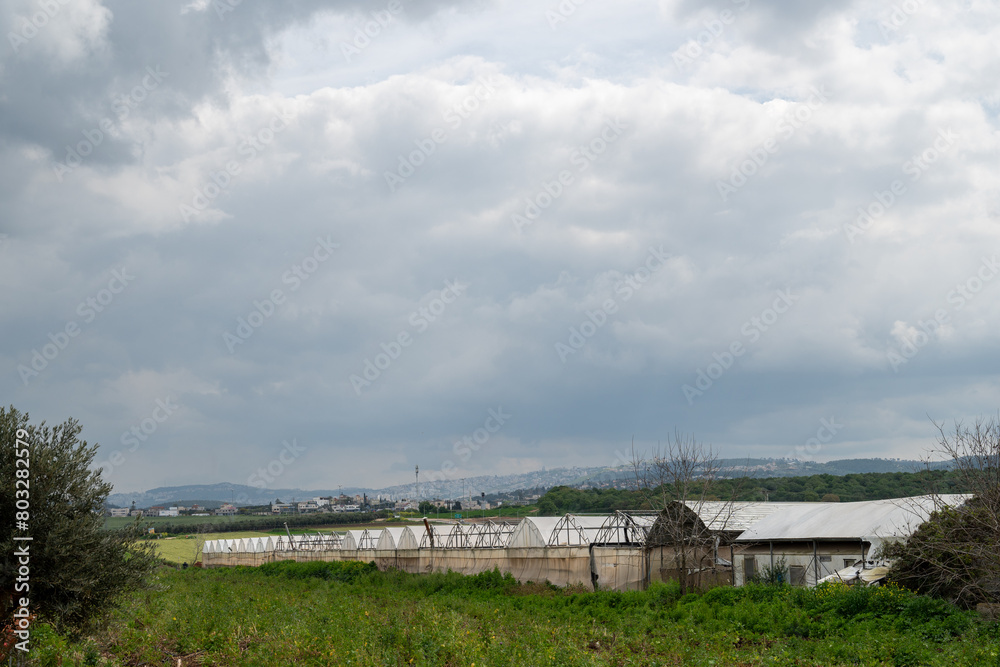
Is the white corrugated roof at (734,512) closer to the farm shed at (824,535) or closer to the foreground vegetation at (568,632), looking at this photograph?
the farm shed at (824,535)

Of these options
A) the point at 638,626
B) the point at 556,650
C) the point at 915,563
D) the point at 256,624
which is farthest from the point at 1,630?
the point at 915,563

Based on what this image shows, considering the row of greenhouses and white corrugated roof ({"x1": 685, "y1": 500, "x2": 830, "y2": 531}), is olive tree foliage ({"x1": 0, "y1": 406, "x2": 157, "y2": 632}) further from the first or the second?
white corrugated roof ({"x1": 685, "y1": 500, "x2": 830, "y2": 531})

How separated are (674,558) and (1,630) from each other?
27.6 m

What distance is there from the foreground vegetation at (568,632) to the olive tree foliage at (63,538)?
2.81ft

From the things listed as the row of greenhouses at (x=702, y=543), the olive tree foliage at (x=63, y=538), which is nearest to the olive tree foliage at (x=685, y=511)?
the row of greenhouses at (x=702, y=543)

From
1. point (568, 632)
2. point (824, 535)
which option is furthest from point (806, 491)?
point (568, 632)

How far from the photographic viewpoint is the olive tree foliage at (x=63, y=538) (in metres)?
15.4

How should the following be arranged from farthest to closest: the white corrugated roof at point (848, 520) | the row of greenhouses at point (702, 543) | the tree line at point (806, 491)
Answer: the tree line at point (806, 491) → the row of greenhouses at point (702, 543) → the white corrugated roof at point (848, 520)

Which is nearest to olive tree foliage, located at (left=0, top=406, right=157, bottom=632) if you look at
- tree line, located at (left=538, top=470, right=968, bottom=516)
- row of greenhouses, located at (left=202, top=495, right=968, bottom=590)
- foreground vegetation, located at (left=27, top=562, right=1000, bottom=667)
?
foreground vegetation, located at (left=27, top=562, right=1000, bottom=667)

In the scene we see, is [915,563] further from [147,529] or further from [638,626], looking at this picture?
[147,529]

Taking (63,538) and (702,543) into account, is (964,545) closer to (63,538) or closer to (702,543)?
(702,543)

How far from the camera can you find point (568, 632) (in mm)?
22016

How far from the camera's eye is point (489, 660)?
1684cm

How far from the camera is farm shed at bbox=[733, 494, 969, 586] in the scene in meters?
29.9
